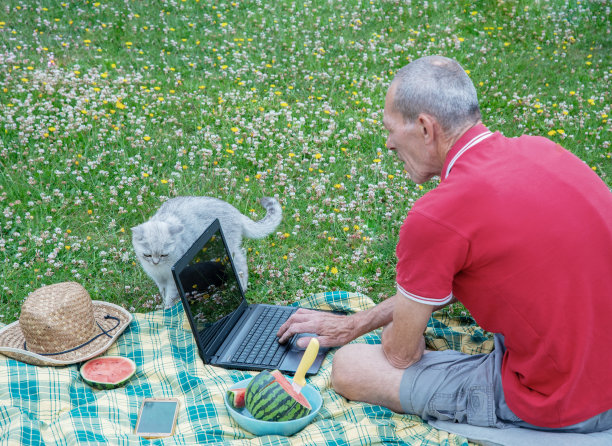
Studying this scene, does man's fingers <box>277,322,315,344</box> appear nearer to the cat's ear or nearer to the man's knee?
the man's knee

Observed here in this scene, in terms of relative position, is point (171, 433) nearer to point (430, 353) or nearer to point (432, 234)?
point (430, 353)

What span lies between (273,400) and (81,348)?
1.50 metres

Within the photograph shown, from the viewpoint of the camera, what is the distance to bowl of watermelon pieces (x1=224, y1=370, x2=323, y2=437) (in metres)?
3.19

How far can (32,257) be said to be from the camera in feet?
17.0

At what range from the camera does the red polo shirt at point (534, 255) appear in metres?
2.76

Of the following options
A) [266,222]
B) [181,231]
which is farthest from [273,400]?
[266,222]

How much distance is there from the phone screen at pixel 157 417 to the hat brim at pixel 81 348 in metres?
0.66

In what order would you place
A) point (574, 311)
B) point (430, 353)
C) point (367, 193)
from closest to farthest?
1. point (574, 311)
2. point (430, 353)
3. point (367, 193)

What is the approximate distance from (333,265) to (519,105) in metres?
4.20

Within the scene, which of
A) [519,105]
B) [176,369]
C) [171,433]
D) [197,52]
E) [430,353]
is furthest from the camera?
[197,52]

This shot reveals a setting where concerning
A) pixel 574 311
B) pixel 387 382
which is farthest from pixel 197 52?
pixel 574 311

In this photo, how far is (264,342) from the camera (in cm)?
414

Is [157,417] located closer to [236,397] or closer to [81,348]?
[236,397]

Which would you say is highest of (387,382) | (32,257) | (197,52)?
(197,52)
